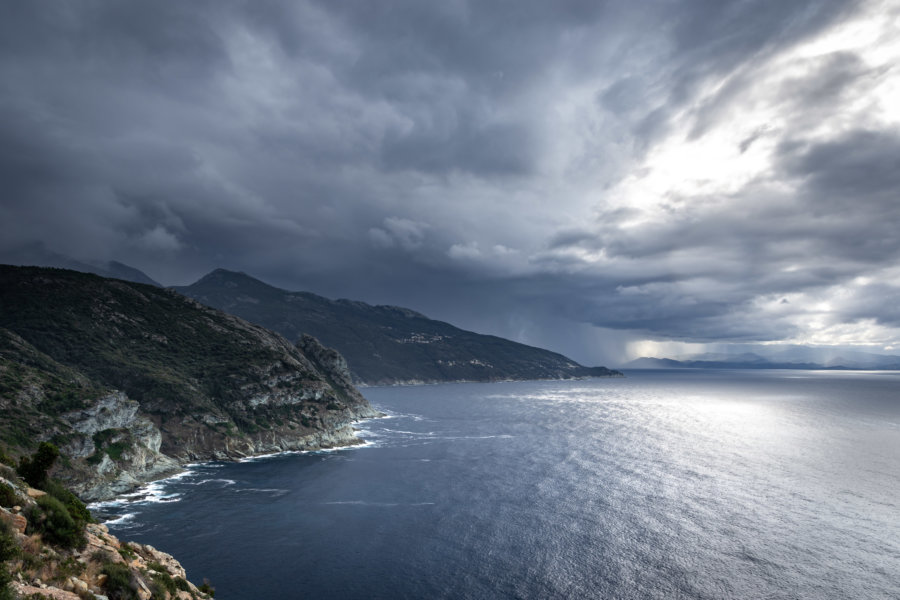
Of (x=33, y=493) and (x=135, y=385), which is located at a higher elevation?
(x=135, y=385)

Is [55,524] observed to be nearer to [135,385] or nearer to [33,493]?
[33,493]

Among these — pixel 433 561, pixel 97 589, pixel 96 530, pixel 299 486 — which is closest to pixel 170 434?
pixel 299 486

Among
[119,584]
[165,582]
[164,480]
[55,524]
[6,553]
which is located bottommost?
[164,480]

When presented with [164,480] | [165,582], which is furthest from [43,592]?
[164,480]

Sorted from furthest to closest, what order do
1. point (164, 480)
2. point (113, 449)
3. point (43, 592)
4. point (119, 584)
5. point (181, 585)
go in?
point (164, 480), point (113, 449), point (181, 585), point (119, 584), point (43, 592)

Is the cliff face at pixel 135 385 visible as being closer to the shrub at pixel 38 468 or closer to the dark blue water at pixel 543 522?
the dark blue water at pixel 543 522

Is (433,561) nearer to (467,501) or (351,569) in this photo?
(351,569)
